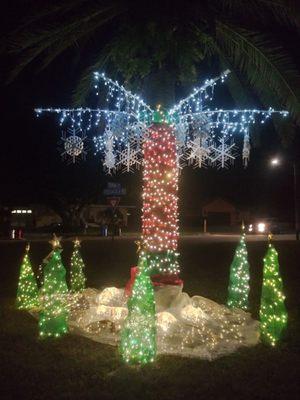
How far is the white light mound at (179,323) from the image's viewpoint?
819 cm

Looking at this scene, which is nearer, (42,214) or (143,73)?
(143,73)

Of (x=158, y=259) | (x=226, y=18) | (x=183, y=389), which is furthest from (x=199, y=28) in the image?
(x=183, y=389)

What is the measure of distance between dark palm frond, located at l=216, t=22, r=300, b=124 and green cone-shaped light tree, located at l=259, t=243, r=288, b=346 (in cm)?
293

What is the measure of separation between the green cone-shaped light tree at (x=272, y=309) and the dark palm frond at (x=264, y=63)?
2.93 meters

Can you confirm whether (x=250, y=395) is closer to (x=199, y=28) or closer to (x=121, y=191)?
(x=199, y=28)

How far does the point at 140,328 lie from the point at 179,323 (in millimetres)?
1802

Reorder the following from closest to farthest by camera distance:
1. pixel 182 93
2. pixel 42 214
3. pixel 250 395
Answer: pixel 250 395 < pixel 182 93 < pixel 42 214

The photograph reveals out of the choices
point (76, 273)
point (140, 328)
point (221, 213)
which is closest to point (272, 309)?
point (140, 328)

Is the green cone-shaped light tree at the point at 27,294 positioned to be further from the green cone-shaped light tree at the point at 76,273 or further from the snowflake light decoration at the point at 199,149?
the snowflake light decoration at the point at 199,149

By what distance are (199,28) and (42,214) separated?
55.6 metres

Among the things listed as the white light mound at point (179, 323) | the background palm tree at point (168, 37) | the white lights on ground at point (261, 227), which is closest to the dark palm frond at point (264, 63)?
the background palm tree at point (168, 37)

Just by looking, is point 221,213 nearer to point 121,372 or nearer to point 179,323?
point 179,323

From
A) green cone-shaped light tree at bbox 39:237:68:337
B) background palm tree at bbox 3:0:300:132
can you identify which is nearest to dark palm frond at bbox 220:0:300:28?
background palm tree at bbox 3:0:300:132

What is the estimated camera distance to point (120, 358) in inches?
299
